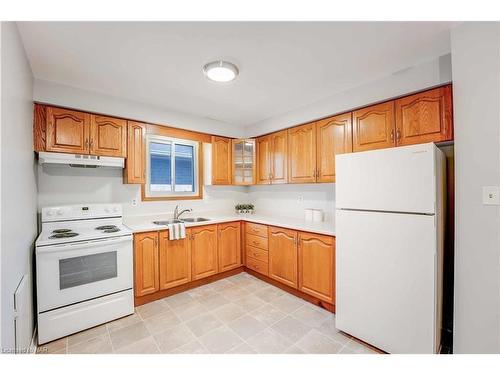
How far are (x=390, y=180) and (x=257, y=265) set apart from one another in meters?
2.10

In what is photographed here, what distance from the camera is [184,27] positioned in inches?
58.2

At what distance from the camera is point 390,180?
5.56 feet

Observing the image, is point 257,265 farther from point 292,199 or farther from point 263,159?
point 263,159

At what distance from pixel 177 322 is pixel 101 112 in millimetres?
2315

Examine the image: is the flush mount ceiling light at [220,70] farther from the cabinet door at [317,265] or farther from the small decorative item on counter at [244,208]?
the small decorative item on counter at [244,208]

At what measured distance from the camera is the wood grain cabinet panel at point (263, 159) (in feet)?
11.4

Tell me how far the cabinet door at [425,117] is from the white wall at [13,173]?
2.80 m

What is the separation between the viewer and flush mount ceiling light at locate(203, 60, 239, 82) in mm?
1879

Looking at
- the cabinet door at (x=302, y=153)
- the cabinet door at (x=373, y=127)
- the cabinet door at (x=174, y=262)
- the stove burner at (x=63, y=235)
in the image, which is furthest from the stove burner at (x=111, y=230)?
the cabinet door at (x=373, y=127)

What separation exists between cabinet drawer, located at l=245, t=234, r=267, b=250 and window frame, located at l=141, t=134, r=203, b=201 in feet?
3.26

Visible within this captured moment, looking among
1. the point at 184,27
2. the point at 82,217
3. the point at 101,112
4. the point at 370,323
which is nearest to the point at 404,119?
the point at 370,323

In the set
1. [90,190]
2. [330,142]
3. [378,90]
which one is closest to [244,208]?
[330,142]
